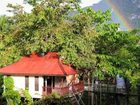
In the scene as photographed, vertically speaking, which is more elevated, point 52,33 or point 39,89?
point 52,33

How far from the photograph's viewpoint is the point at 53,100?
36.5 metres

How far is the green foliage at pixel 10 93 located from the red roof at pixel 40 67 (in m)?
0.96

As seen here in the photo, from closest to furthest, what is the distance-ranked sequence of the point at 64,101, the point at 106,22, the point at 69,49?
the point at 64,101 < the point at 69,49 < the point at 106,22

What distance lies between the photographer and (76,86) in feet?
129

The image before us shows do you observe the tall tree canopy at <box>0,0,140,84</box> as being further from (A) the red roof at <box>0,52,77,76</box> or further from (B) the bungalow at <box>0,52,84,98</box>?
(B) the bungalow at <box>0,52,84,98</box>

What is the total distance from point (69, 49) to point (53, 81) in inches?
163

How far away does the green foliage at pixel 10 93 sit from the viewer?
1509 inches

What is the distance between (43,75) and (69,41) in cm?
576

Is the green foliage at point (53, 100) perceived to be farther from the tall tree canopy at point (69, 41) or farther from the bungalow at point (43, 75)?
the tall tree canopy at point (69, 41)

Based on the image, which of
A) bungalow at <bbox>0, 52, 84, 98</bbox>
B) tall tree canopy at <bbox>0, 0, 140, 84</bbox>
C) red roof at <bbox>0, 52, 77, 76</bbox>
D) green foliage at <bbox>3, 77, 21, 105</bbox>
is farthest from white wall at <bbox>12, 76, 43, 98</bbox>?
tall tree canopy at <bbox>0, 0, 140, 84</bbox>

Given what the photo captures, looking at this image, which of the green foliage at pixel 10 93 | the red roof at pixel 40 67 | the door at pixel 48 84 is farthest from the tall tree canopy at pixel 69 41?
the green foliage at pixel 10 93

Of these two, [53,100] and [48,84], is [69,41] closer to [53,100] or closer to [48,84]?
[48,84]

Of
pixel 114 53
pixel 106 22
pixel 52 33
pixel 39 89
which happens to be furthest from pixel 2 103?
pixel 106 22

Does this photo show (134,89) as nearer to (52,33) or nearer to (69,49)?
(69,49)
